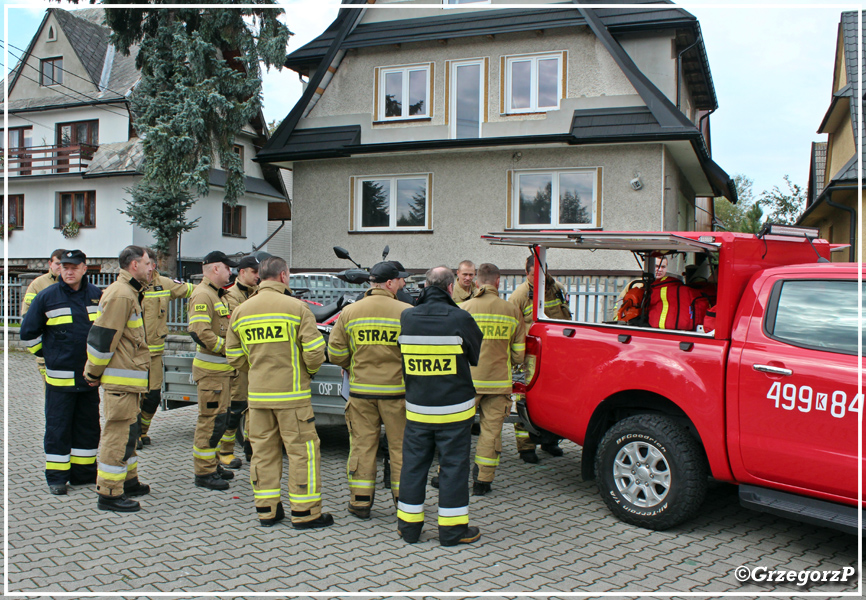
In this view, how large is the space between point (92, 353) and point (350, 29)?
1360 cm

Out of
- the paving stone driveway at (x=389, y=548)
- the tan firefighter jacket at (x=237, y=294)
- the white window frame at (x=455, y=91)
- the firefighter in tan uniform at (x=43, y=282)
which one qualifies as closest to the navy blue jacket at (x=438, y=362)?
the paving stone driveway at (x=389, y=548)

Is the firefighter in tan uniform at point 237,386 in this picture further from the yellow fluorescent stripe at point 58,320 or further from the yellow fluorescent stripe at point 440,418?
the yellow fluorescent stripe at point 440,418

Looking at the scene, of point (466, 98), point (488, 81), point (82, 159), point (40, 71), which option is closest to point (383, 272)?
point (488, 81)

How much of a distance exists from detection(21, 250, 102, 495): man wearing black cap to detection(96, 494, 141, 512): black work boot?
653 millimetres

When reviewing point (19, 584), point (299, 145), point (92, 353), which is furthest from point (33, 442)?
point (299, 145)

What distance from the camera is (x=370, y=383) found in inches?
208

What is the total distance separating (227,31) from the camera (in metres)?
19.7

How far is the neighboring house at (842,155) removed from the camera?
14.2 m

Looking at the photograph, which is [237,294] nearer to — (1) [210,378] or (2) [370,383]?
(1) [210,378]

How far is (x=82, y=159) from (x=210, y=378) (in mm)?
25319

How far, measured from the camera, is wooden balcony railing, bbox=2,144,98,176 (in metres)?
27.7

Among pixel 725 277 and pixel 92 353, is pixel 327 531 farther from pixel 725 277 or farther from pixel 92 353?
pixel 725 277

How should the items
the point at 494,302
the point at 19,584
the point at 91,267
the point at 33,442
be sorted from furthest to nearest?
the point at 91,267 < the point at 33,442 < the point at 494,302 < the point at 19,584

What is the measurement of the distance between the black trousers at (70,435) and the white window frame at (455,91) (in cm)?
1150
